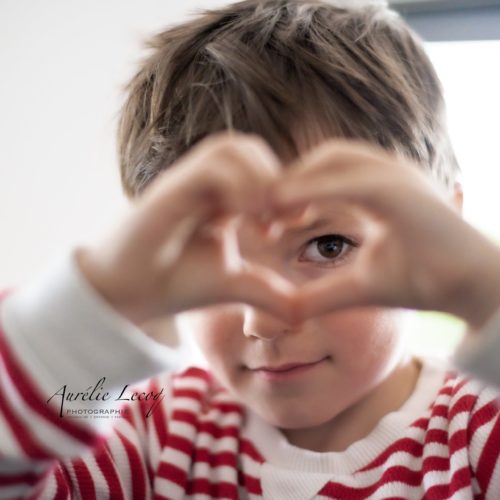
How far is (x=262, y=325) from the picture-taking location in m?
0.52

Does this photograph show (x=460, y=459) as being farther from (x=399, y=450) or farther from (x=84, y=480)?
(x=84, y=480)

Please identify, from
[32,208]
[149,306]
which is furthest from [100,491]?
[32,208]

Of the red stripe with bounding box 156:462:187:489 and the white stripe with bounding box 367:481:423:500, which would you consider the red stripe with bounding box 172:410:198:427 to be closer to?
the red stripe with bounding box 156:462:187:489

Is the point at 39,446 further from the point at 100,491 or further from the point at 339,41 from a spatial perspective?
the point at 339,41

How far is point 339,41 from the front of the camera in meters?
0.60

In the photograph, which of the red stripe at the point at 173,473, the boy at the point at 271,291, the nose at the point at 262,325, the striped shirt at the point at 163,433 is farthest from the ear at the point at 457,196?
the red stripe at the point at 173,473

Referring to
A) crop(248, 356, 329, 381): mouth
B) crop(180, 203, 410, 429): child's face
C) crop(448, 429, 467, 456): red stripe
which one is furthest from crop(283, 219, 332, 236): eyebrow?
crop(448, 429, 467, 456): red stripe

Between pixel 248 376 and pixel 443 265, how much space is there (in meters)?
0.25

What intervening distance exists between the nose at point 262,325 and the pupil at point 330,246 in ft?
0.24

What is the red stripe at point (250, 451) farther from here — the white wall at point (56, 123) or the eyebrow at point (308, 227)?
the white wall at point (56, 123)

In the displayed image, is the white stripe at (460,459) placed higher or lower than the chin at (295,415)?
lower

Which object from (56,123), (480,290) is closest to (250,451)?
(480,290)

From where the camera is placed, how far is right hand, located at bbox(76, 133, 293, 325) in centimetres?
35

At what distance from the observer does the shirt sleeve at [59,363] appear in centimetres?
40
